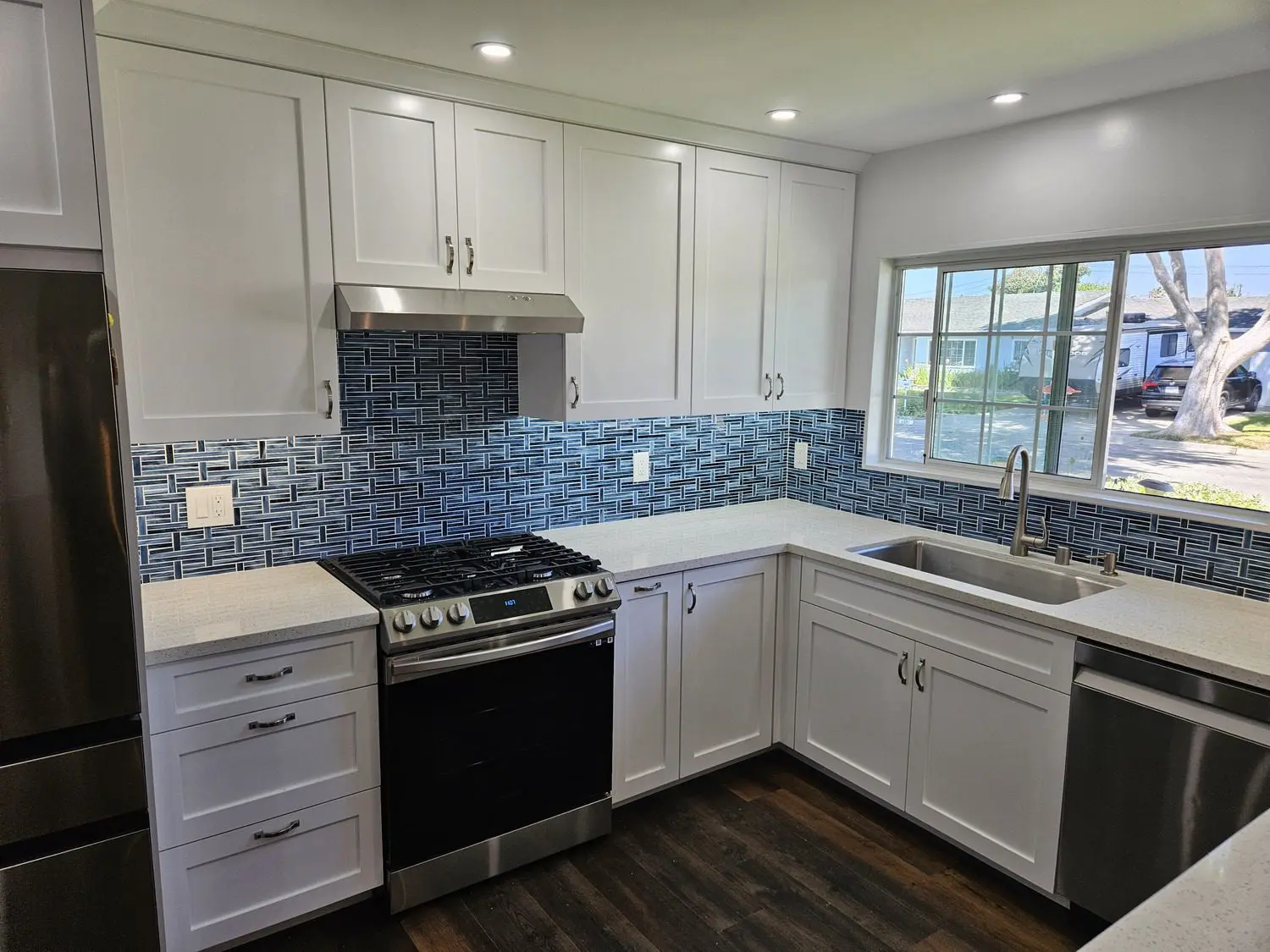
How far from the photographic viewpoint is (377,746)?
2203 millimetres

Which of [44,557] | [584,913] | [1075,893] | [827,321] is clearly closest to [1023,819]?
[1075,893]

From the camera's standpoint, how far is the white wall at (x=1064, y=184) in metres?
2.31

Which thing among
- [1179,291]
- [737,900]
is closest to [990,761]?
[737,900]

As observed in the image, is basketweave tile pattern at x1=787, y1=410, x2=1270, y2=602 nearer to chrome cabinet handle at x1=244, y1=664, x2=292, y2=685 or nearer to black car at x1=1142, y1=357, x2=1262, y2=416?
black car at x1=1142, y1=357, x2=1262, y2=416

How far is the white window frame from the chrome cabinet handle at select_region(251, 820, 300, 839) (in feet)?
8.23

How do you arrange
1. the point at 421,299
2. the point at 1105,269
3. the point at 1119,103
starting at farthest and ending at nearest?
the point at 1105,269, the point at 1119,103, the point at 421,299

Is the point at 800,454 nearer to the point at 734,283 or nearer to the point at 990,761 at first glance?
the point at 734,283

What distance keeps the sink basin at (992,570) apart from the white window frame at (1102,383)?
Answer: 0.89 feet

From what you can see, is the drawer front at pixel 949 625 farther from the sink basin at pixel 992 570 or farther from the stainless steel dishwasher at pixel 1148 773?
the sink basin at pixel 992 570

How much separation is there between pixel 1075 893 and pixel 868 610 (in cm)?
96

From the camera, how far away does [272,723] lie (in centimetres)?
203

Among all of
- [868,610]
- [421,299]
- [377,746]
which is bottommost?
[377,746]

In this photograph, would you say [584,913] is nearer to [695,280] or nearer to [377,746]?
[377,746]

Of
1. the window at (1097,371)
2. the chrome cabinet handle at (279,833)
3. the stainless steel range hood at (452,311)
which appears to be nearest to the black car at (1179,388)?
the window at (1097,371)
